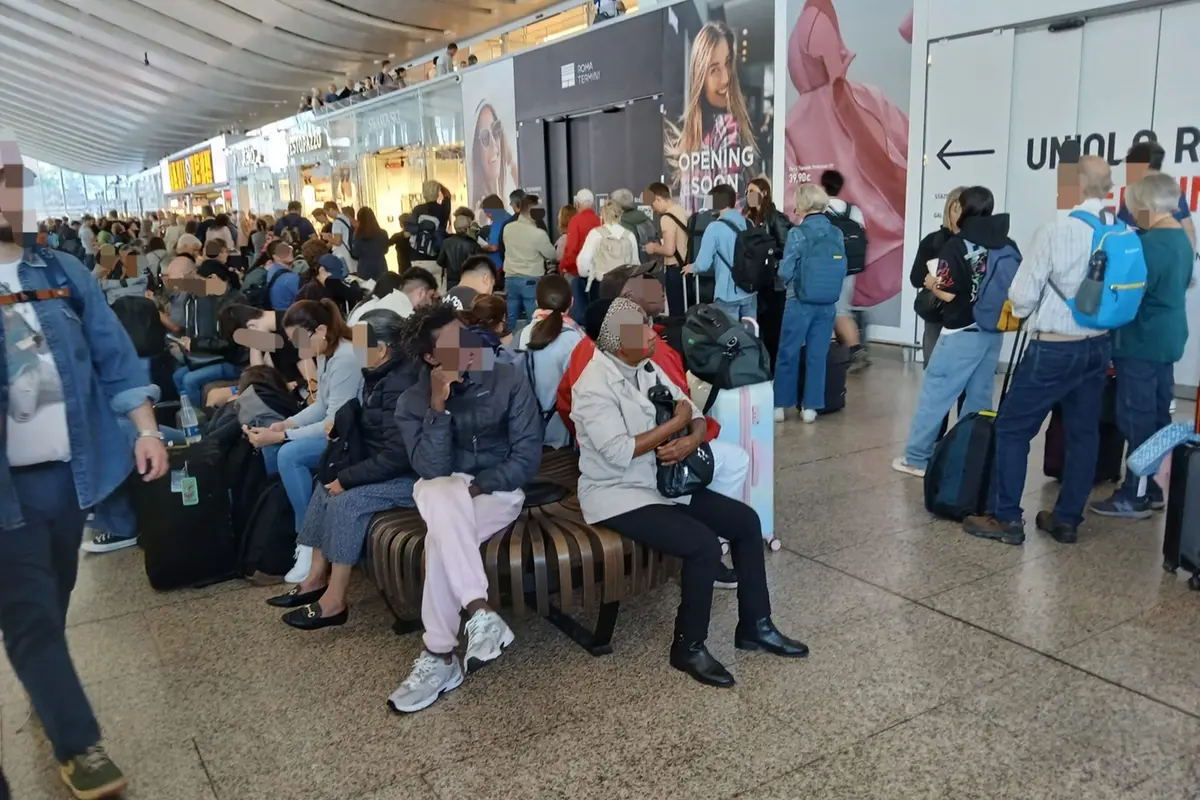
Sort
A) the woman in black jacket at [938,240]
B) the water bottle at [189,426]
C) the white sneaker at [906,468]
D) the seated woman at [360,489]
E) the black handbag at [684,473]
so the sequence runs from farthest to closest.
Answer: the white sneaker at [906,468] < the woman in black jacket at [938,240] < the water bottle at [189,426] < the seated woman at [360,489] < the black handbag at [684,473]

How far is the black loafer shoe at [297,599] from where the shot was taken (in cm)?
420

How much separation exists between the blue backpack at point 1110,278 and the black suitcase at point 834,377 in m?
3.16

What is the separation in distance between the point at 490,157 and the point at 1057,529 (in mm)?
15108

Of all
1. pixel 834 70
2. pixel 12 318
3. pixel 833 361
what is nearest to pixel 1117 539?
pixel 833 361

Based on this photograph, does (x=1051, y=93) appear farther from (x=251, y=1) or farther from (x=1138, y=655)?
(x=251, y=1)

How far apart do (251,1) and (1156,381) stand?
3182 cm

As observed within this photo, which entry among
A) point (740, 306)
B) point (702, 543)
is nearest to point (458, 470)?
point (702, 543)

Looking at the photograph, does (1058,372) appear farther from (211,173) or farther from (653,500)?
(211,173)

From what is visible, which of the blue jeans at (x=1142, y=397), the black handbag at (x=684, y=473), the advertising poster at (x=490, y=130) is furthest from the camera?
the advertising poster at (x=490, y=130)

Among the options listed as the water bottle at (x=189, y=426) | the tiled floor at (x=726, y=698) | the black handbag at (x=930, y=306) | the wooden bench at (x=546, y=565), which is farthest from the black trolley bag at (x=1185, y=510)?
the water bottle at (x=189, y=426)

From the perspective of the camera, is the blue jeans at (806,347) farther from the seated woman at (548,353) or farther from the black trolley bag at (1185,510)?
the black trolley bag at (1185,510)

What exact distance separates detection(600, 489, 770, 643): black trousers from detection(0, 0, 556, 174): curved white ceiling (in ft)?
68.2

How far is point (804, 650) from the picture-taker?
11.6 feet

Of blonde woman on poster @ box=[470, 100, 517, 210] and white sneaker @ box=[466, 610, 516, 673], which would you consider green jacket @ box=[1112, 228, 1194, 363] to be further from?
blonde woman on poster @ box=[470, 100, 517, 210]
